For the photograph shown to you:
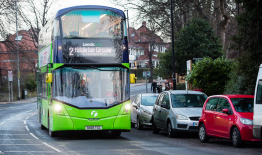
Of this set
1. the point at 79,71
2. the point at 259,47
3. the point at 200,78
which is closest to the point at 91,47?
the point at 79,71

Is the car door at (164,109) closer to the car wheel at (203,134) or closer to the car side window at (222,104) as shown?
the car wheel at (203,134)

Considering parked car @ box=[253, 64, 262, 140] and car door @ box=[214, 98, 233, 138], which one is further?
car door @ box=[214, 98, 233, 138]

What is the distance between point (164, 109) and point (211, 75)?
8.34 metres

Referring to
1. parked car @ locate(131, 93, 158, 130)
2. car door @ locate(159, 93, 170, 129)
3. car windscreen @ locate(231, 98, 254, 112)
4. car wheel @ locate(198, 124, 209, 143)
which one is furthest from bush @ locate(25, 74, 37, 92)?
car windscreen @ locate(231, 98, 254, 112)

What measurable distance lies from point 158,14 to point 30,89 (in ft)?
108

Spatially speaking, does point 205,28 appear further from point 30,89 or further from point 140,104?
point 30,89

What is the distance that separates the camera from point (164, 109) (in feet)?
55.3

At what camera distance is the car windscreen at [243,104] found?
41.9 feet

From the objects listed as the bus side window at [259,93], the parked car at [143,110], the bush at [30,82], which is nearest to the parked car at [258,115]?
the bus side window at [259,93]

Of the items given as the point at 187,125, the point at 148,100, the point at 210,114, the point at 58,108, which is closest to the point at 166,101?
the point at 187,125

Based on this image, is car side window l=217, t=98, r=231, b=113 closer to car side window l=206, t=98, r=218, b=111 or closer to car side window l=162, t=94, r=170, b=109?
car side window l=206, t=98, r=218, b=111

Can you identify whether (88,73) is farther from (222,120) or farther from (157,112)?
(222,120)

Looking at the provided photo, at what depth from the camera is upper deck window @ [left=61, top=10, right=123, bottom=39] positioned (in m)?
14.9

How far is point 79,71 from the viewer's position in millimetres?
14852
